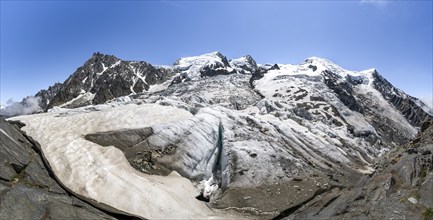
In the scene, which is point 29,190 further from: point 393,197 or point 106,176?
→ point 393,197

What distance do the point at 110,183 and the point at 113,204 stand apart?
242 cm

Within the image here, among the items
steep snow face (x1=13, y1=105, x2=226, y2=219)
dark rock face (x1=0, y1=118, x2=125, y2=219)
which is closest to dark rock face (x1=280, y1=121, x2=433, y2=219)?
steep snow face (x1=13, y1=105, x2=226, y2=219)

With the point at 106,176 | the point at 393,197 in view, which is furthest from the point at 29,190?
the point at 393,197

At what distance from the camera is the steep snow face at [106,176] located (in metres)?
28.2

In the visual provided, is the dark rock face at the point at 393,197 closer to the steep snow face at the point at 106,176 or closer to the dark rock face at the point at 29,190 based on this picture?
the steep snow face at the point at 106,176

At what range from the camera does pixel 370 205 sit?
20156mm

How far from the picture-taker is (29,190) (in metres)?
20.5

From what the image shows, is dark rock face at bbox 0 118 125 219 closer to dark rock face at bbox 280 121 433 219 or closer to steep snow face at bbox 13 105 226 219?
steep snow face at bbox 13 105 226 219

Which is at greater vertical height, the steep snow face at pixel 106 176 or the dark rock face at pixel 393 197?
the dark rock face at pixel 393 197

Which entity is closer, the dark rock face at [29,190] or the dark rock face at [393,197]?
the dark rock face at [393,197]

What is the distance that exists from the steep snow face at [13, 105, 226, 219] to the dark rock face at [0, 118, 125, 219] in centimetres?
254

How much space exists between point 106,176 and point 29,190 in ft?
32.0

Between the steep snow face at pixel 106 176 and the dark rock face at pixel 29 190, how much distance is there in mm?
2538

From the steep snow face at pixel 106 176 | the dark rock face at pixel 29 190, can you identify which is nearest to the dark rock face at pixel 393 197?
the steep snow face at pixel 106 176
